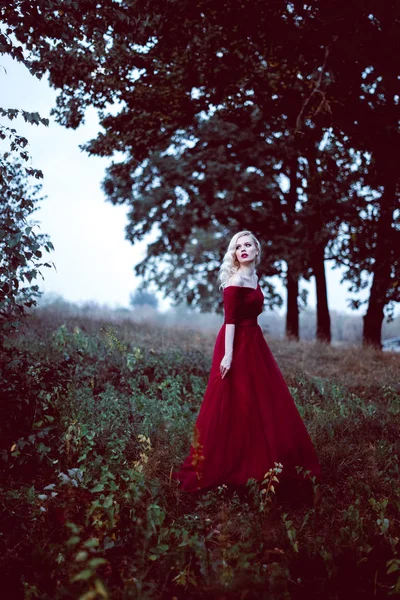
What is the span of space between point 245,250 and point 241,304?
57 centimetres

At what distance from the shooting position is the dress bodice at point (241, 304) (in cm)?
493

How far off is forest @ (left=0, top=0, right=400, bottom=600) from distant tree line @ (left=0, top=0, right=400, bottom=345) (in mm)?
49

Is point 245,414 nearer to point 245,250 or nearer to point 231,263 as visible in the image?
point 231,263

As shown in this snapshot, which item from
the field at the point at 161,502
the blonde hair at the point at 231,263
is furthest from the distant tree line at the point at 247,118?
the field at the point at 161,502

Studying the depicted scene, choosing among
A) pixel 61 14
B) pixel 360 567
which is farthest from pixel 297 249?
pixel 360 567

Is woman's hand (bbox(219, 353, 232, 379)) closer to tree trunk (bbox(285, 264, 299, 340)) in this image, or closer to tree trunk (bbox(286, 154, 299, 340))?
tree trunk (bbox(286, 154, 299, 340))

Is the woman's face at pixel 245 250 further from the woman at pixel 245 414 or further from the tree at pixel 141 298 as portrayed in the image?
the tree at pixel 141 298

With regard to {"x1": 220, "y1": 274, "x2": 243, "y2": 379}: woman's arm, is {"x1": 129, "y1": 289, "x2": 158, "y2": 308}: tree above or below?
above

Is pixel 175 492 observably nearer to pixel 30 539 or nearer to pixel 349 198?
pixel 30 539

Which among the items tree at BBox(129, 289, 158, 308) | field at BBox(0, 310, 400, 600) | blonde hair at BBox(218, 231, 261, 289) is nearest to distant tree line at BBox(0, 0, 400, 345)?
blonde hair at BBox(218, 231, 261, 289)

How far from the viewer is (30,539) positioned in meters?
3.96

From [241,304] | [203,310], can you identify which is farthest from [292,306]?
[241,304]

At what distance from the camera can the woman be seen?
4777mm

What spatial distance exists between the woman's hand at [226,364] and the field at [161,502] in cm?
106
